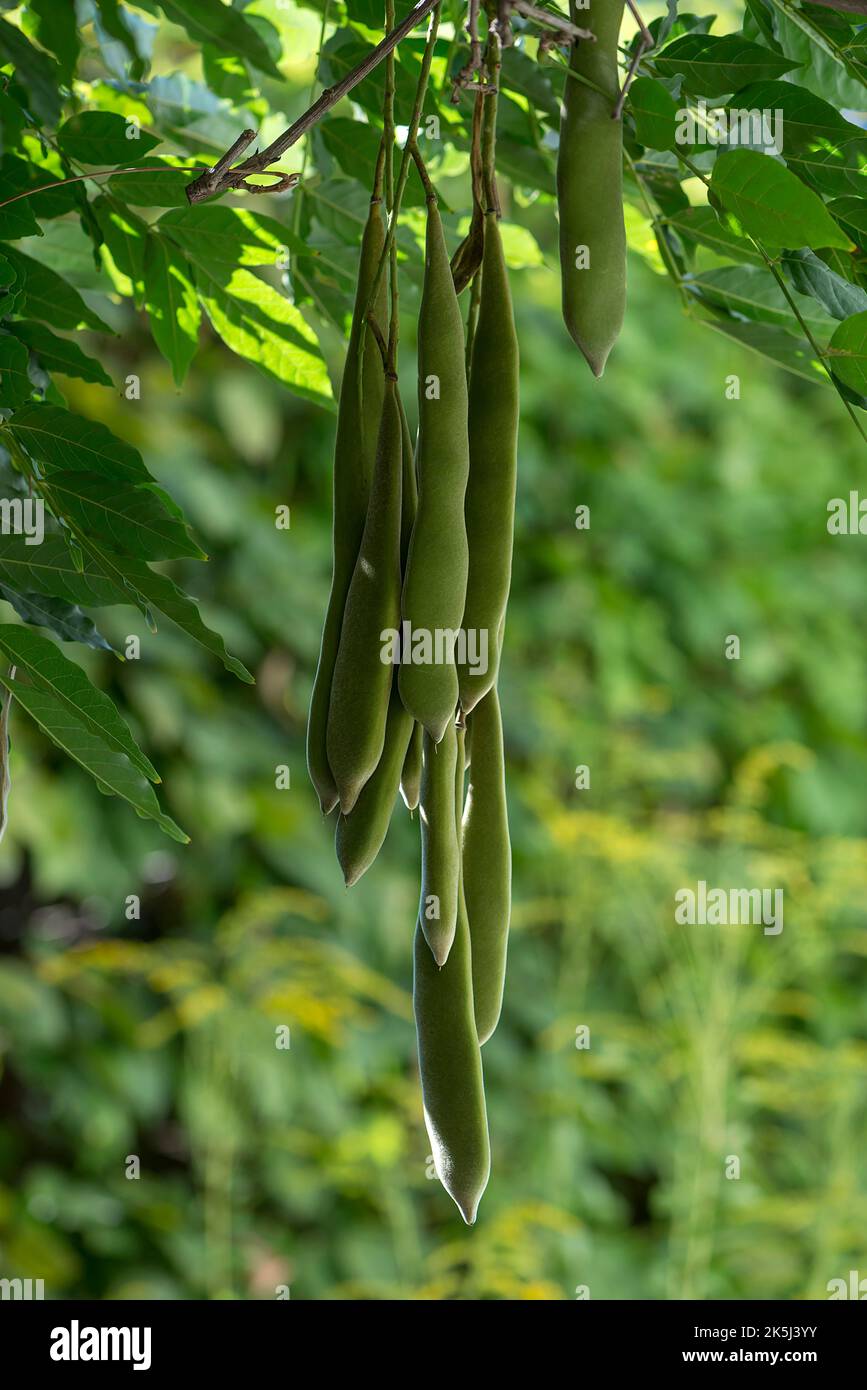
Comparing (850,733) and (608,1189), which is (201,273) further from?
(850,733)

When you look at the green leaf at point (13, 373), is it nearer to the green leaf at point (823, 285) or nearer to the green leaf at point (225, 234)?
the green leaf at point (225, 234)

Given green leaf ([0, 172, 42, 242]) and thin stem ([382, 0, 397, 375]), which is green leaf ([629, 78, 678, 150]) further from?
green leaf ([0, 172, 42, 242])

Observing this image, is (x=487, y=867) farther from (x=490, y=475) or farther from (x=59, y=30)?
(x=59, y=30)

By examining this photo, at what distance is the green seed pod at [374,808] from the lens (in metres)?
0.35

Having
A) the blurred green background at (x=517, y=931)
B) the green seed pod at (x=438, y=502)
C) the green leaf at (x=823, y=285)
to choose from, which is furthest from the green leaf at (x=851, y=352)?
the blurred green background at (x=517, y=931)

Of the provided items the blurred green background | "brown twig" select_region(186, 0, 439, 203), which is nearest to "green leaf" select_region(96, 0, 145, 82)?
"brown twig" select_region(186, 0, 439, 203)

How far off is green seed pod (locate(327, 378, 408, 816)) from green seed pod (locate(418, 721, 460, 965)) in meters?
0.02

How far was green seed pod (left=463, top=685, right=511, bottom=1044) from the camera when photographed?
380 millimetres

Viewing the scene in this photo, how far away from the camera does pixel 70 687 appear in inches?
16.2

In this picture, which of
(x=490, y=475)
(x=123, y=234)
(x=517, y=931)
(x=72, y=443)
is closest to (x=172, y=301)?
(x=123, y=234)

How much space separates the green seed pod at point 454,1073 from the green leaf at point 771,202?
0.17 metres
